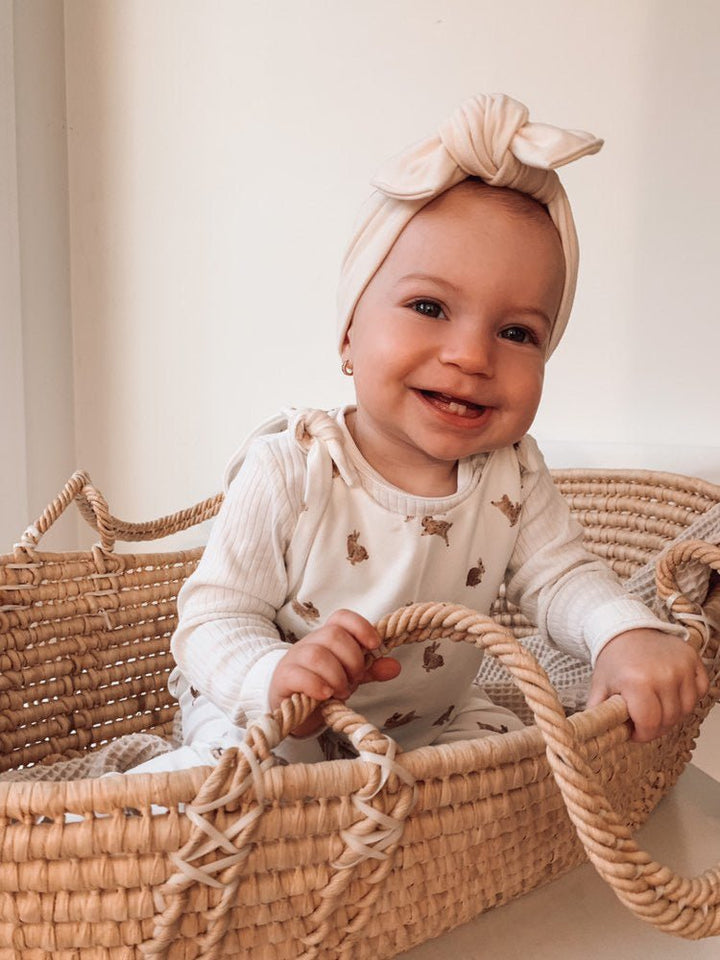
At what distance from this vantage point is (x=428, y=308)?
0.63 m

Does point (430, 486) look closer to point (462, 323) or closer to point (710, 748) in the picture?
point (462, 323)

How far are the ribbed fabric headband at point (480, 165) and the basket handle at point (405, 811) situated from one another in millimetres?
300

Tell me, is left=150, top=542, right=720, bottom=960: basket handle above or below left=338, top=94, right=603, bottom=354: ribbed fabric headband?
below

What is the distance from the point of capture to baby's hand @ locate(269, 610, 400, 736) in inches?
18.0

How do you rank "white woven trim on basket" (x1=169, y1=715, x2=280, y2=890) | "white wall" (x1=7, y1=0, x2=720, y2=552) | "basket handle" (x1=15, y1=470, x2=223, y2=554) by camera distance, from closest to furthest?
"white woven trim on basket" (x1=169, y1=715, x2=280, y2=890), "basket handle" (x1=15, y1=470, x2=223, y2=554), "white wall" (x1=7, y1=0, x2=720, y2=552)

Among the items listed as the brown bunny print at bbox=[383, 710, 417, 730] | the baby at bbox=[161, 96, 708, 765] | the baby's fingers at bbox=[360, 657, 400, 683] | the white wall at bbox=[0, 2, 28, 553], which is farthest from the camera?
the white wall at bbox=[0, 2, 28, 553]

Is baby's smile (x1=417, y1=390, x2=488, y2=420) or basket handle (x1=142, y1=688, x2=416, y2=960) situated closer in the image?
basket handle (x1=142, y1=688, x2=416, y2=960)

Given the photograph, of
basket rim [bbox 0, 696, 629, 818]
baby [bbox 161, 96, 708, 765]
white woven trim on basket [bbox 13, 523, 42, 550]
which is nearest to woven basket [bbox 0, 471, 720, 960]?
basket rim [bbox 0, 696, 629, 818]

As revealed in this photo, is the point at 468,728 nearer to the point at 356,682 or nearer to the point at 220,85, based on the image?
the point at 356,682

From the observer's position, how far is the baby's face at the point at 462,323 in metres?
0.61

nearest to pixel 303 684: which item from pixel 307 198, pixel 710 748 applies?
pixel 710 748

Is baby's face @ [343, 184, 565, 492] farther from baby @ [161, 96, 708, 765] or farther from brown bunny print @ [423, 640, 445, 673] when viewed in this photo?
brown bunny print @ [423, 640, 445, 673]

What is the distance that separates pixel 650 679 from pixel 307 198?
1002 millimetres

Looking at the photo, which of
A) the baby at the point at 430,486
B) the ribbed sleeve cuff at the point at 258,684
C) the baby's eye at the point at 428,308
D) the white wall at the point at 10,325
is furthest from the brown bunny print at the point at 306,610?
the white wall at the point at 10,325
